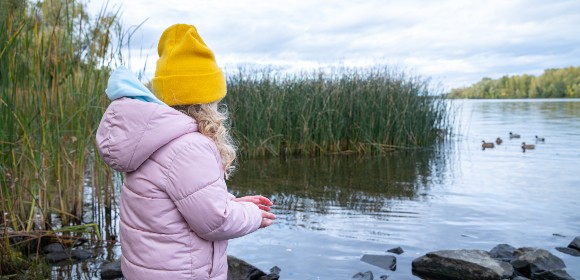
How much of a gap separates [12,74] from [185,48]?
7.27 ft

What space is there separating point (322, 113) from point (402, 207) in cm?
493

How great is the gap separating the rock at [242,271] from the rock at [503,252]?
70.7 inches

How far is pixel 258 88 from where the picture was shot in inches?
440

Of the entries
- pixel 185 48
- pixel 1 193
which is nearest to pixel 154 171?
pixel 185 48

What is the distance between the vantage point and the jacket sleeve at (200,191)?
185 centimetres

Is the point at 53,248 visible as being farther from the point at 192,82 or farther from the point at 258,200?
the point at 192,82

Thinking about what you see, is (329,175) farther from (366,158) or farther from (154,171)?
(154,171)

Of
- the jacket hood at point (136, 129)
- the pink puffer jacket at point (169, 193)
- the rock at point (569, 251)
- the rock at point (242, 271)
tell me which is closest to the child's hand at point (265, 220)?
the pink puffer jacket at point (169, 193)

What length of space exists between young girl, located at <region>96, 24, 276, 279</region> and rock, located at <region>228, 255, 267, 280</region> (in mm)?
1746

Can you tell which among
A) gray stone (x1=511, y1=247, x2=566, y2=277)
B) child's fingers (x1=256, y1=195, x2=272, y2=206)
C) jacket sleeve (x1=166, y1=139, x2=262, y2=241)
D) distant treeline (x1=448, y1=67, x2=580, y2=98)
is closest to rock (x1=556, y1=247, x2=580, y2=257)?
gray stone (x1=511, y1=247, x2=566, y2=277)

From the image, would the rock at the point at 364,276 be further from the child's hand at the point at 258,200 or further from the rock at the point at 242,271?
the child's hand at the point at 258,200

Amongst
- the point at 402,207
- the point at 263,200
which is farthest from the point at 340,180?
the point at 263,200

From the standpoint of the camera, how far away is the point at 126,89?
1.94m

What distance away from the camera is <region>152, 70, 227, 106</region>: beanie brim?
80.7 inches
